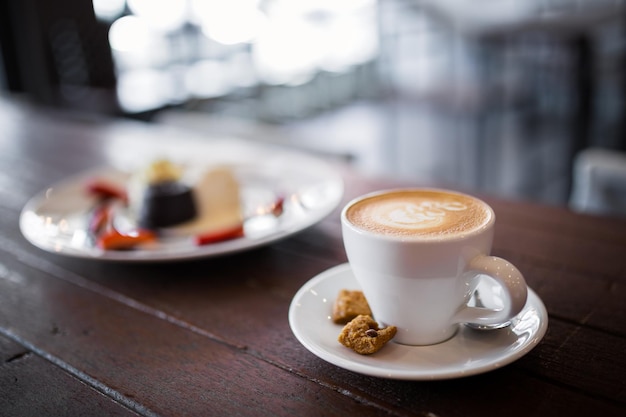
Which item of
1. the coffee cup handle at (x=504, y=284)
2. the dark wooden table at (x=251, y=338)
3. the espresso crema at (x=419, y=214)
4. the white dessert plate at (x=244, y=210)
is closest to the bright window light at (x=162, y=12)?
the white dessert plate at (x=244, y=210)

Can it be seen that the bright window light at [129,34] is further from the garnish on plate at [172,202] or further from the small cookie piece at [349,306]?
the small cookie piece at [349,306]

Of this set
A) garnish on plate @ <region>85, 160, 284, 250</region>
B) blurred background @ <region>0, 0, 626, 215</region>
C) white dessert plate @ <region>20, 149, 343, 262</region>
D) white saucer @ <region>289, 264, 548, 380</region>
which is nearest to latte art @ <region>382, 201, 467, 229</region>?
white saucer @ <region>289, 264, 548, 380</region>

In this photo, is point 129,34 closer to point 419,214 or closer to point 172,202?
point 172,202

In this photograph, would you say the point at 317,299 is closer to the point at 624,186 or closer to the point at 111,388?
the point at 111,388

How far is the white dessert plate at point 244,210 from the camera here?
746 mm

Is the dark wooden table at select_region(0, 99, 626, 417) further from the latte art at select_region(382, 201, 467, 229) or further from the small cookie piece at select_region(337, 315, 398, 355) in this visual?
the latte art at select_region(382, 201, 467, 229)

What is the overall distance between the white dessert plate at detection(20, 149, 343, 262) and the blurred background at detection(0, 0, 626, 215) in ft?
3.30

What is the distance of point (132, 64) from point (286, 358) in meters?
4.10

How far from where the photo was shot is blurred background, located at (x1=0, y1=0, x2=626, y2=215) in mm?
3439

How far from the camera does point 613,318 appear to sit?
0.59 meters

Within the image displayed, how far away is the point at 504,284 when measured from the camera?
0.47 metres

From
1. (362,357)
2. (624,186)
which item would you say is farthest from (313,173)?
(624,186)

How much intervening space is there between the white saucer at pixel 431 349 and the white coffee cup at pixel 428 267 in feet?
0.05

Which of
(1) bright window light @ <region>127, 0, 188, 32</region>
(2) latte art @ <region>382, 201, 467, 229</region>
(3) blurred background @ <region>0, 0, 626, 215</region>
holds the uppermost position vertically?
(1) bright window light @ <region>127, 0, 188, 32</region>
